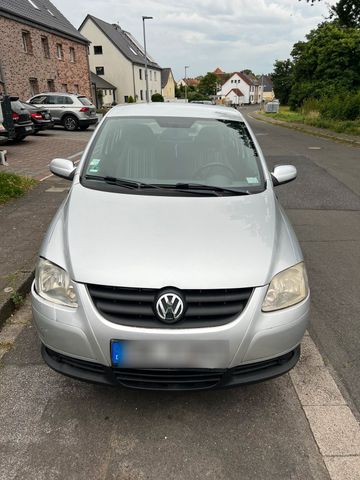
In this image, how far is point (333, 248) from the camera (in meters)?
4.95

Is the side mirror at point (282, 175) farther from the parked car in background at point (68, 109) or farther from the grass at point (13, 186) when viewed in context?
the parked car in background at point (68, 109)

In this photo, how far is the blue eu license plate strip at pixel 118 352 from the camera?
1.98 metres

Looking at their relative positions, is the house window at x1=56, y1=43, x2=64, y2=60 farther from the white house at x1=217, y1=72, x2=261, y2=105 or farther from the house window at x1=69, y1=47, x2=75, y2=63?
the white house at x1=217, y1=72, x2=261, y2=105

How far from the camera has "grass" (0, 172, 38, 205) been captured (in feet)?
21.2

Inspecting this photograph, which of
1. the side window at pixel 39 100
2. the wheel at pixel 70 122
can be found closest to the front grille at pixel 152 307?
the wheel at pixel 70 122

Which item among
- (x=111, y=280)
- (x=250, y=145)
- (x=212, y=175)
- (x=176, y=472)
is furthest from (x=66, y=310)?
(x=250, y=145)

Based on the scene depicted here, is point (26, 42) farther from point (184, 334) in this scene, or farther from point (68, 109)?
point (184, 334)

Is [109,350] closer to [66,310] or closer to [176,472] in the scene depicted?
[66,310]

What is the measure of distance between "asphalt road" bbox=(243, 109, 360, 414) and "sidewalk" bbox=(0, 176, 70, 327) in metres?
2.64

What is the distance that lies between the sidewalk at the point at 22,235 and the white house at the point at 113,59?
148 ft

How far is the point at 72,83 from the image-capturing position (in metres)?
30.2

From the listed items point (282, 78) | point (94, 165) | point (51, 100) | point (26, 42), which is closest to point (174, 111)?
point (94, 165)

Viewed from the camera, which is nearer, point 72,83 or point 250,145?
point 250,145

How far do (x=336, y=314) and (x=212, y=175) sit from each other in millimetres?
1669
